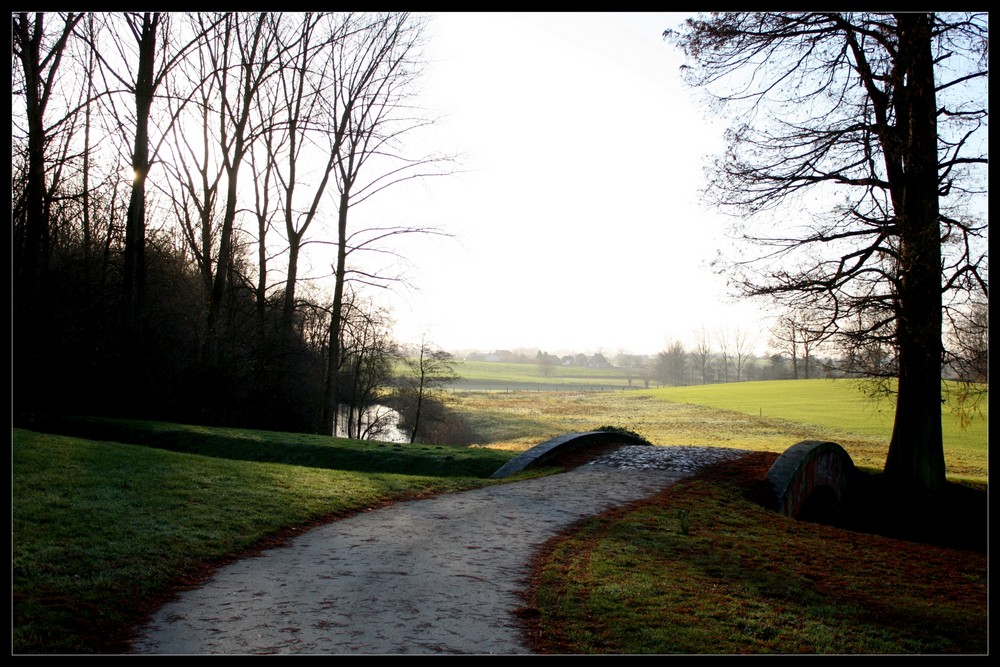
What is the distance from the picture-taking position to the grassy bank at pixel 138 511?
447 centimetres

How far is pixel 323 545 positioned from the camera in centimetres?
649

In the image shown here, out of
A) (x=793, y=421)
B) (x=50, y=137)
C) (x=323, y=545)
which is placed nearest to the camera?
(x=323, y=545)

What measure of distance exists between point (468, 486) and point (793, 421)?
2784cm

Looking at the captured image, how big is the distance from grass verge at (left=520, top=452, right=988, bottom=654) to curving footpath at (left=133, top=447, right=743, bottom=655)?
0.36m

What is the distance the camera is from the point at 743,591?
220 inches

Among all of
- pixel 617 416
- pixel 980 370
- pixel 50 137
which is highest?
pixel 50 137

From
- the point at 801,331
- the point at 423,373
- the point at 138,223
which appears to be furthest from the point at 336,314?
the point at 801,331

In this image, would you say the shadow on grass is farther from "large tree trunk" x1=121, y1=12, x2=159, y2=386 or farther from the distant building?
the distant building

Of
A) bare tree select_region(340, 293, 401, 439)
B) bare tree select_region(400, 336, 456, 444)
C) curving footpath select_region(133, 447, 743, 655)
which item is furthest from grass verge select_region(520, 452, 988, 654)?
bare tree select_region(400, 336, 456, 444)

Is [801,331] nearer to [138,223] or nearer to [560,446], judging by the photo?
[560,446]

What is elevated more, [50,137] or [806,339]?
[50,137]

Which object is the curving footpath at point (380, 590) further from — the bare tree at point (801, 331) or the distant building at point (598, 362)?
the distant building at point (598, 362)
